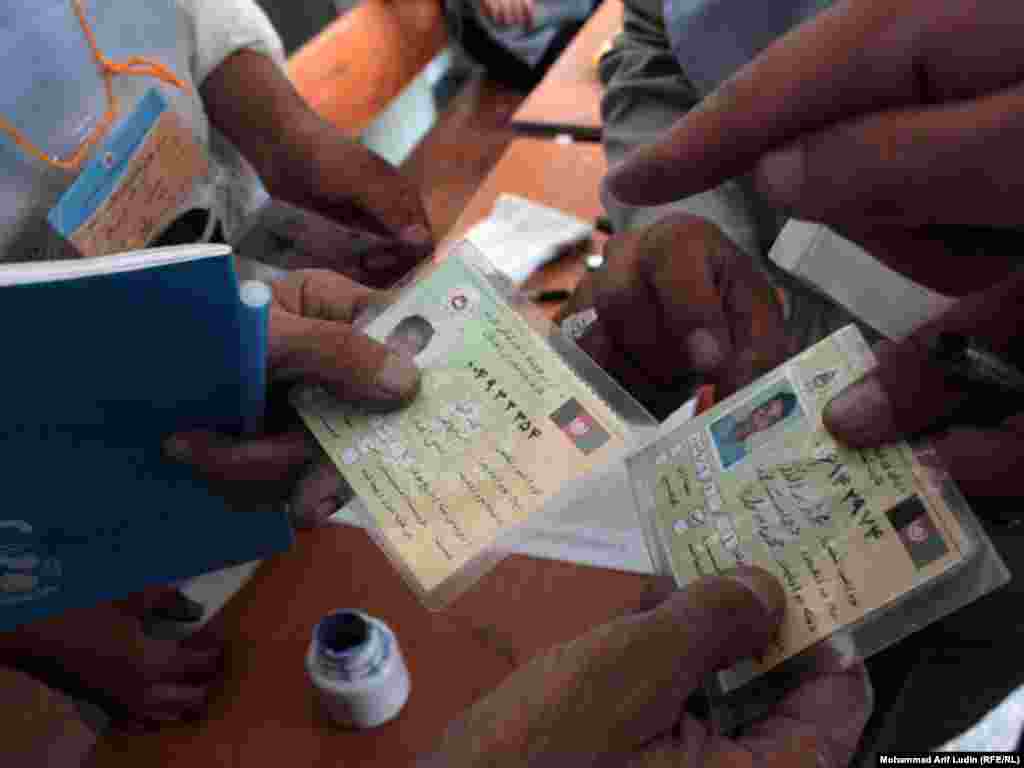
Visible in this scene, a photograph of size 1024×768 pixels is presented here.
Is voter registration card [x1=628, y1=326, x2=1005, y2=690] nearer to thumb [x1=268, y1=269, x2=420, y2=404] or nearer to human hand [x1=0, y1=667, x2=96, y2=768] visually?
thumb [x1=268, y1=269, x2=420, y2=404]

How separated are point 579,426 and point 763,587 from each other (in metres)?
0.14

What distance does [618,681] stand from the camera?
0.42m

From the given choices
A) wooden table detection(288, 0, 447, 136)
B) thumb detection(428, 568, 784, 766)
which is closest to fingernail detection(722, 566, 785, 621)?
thumb detection(428, 568, 784, 766)

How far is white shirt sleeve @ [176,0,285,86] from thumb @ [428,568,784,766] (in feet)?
2.17

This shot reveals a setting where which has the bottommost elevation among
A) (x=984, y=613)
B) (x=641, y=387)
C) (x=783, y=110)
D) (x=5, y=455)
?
(x=984, y=613)

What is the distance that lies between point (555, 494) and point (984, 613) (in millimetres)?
417

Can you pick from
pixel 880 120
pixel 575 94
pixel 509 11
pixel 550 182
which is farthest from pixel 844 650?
pixel 509 11

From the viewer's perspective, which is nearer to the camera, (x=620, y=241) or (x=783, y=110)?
(x=783, y=110)

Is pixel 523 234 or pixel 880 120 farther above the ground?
pixel 880 120

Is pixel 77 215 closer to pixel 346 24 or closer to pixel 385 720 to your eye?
pixel 385 720

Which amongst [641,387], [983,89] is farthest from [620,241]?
[983,89]

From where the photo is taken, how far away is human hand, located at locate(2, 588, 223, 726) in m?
0.59

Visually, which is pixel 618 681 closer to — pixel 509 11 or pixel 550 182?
pixel 550 182

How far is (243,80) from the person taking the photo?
0.80 metres
